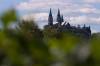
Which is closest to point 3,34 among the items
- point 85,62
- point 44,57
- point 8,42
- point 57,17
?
point 8,42

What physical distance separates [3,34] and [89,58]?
0.59 meters

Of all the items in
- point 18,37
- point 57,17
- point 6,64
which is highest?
point 18,37

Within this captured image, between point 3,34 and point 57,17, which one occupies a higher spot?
point 3,34

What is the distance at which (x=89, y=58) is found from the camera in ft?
8.76

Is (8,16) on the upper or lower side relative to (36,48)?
upper

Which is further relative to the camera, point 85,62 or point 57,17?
point 57,17

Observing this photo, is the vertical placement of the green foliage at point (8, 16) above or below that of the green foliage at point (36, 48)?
above

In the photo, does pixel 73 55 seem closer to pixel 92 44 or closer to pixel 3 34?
pixel 92 44

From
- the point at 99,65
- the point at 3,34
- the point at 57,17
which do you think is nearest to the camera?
the point at 99,65

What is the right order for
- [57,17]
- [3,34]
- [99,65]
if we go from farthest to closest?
[57,17] < [3,34] < [99,65]

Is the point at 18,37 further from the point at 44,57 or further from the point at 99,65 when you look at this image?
the point at 99,65

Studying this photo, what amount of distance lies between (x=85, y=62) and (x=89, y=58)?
1.4 inches

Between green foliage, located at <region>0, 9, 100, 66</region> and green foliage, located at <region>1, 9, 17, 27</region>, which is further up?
green foliage, located at <region>1, 9, 17, 27</region>

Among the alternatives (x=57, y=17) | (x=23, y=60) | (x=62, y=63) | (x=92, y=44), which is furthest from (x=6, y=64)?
(x=57, y=17)
